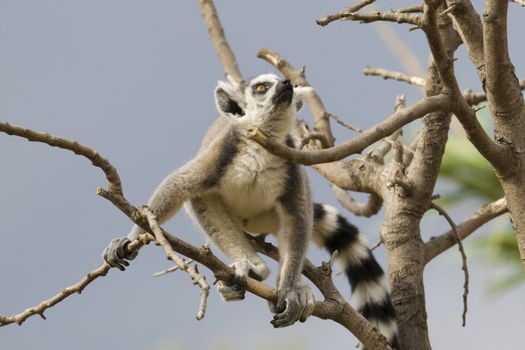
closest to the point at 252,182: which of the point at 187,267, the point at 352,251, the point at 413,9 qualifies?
the point at 352,251

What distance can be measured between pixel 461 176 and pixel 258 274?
4.94 meters

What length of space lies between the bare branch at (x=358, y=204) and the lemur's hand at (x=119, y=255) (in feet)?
7.79

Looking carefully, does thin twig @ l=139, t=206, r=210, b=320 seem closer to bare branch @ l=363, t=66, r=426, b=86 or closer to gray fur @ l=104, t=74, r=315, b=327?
gray fur @ l=104, t=74, r=315, b=327

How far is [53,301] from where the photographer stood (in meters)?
3.24

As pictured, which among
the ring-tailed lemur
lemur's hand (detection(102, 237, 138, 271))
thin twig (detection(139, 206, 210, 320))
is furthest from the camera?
the ring-tailed lemur

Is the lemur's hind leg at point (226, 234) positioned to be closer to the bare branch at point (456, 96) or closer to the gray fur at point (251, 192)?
the gray fur at point (251, 192)

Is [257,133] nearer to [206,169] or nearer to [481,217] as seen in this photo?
[206,169]

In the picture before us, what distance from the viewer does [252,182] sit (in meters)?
4.35

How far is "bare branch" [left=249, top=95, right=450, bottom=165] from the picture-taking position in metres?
2.55

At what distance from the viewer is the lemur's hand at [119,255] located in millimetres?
3395

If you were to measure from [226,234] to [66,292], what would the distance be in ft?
3.92

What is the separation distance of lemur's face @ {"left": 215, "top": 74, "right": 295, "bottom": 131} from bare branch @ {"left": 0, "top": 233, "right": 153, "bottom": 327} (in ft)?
5.05

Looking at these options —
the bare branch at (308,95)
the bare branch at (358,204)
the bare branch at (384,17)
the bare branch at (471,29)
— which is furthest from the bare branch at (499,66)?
the bare branch at (308,95)

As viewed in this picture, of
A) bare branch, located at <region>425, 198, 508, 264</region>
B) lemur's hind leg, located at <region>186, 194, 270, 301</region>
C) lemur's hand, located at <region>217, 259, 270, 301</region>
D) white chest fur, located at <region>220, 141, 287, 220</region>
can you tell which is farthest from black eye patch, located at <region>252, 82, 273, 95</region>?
bare branch, located at <region>425, 198, 508, 264</region>
